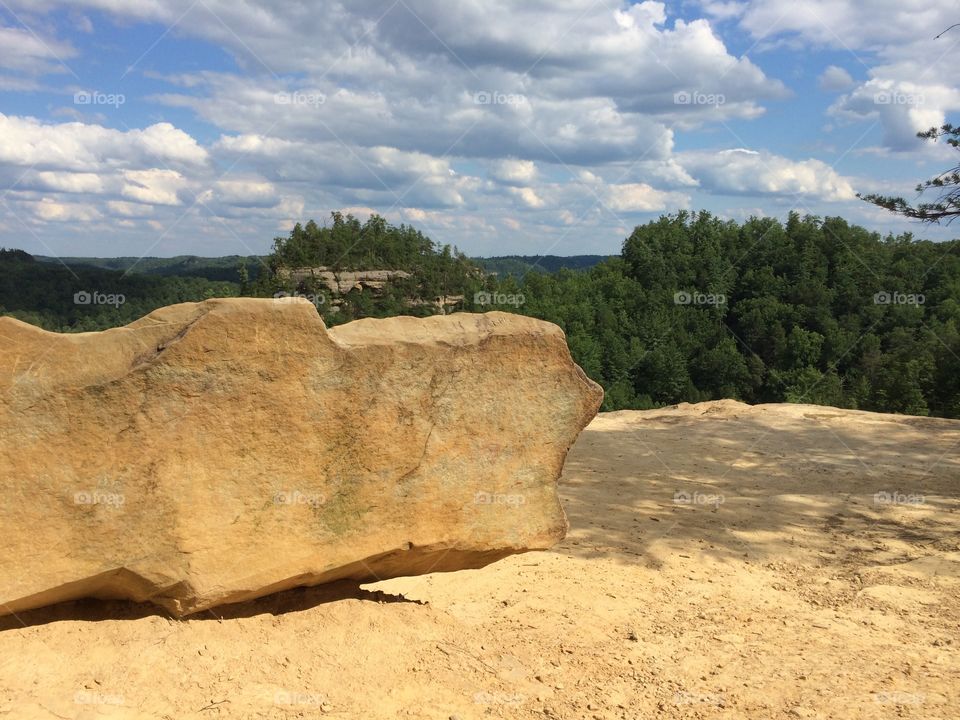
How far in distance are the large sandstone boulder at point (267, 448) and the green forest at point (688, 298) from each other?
75.6 feet

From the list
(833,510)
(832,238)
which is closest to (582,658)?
(833,510)

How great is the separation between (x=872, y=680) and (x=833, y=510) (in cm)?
369

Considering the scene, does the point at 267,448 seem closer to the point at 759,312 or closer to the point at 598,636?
the point at 598,636

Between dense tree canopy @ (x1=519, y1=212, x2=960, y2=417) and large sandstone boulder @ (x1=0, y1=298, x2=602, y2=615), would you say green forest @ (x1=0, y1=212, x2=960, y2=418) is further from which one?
large sandstone boulder @ (x1=0, y1=298, x2=602, y2=615)

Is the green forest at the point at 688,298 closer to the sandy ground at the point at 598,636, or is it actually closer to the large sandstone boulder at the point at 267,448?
the sandy ground at the point at 598,636

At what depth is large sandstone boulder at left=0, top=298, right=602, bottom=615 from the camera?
12.2 feet

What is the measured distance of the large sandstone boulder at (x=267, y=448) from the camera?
3723mm

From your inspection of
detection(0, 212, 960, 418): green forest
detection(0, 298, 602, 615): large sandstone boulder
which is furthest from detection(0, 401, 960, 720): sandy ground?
detection(0, 212, 960, 418): green forest

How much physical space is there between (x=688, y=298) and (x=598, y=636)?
30.9 meters

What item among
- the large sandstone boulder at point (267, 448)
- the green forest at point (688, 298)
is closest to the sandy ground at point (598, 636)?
the large sandstone boulder at point (267, 448)

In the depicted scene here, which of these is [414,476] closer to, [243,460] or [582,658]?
[243,460]

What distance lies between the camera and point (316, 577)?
4340mm

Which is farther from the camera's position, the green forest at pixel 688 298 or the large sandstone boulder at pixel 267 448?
the green forest at pixel 688 298

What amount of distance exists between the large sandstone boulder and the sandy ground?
0.87ft
